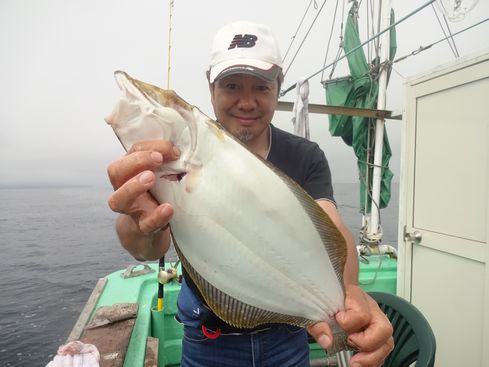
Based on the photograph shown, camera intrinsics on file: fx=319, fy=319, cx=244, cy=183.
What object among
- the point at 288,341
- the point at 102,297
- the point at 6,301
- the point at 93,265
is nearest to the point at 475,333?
the point at 288,341

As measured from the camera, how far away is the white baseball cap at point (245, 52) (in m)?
1.64

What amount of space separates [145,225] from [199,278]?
29 centimetres

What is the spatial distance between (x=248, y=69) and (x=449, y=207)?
2.59 metres

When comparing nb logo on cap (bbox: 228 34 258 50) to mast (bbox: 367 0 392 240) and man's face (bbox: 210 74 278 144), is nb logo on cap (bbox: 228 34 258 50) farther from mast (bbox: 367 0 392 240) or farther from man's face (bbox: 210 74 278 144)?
mast (bbox: 367 0 392 240)

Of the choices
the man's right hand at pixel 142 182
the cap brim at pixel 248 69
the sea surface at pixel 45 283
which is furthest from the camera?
the sea surface at pixel 45 283

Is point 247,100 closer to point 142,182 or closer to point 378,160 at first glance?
point 142,182

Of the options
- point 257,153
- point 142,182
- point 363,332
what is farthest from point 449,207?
point 142,182

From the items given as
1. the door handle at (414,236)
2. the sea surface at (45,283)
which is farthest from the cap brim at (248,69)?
the sea surface at (45,283)

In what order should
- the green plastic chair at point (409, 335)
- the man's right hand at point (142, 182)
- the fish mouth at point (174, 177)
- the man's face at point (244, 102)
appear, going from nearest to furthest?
the man's right hand at point (142, 182) → the fish mouth at point (174, 177) → the man's face at point (244, 102) → the green plastic chair at point (409, 335)

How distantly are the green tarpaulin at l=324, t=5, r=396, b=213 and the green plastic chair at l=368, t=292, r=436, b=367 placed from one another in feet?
8.12

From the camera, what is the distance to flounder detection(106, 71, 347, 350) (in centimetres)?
104

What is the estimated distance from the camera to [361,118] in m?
4.69

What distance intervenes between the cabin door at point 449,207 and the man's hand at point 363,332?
88.2 inches

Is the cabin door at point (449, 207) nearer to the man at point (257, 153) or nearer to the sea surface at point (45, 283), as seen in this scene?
the man at point (257, 153)
